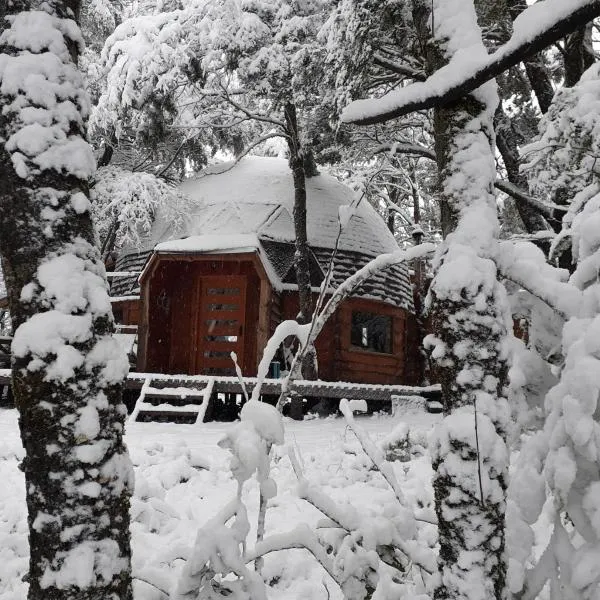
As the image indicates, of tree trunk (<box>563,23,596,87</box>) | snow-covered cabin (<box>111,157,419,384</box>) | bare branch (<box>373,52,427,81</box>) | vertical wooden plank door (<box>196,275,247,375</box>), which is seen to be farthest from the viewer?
vertical wooden plank door (<box>196,275,247,375</box>)

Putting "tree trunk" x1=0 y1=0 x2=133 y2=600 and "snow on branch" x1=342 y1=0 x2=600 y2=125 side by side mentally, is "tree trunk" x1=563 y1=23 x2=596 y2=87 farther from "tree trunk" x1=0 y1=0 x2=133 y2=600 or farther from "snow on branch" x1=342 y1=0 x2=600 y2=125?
"tree trunk" x1=0 y1=0 x2=133 y2=600

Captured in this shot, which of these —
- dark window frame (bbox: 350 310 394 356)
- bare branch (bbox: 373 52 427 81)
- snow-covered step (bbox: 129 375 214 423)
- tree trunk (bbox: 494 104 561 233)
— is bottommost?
snow-covered step (bbox: 129 375 214 423)

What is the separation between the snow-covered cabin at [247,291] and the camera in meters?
13.8

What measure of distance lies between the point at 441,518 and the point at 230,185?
1501 centimetres

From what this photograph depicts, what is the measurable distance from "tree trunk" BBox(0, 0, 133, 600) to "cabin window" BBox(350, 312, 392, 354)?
13252 millimetres

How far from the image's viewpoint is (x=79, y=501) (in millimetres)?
2246

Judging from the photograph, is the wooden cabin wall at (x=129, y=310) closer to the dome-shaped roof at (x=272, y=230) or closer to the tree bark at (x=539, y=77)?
the dome-shaped roof at (x=272, y=230)

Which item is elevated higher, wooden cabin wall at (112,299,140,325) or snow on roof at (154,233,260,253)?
snow on roof at (154,233,260,253)

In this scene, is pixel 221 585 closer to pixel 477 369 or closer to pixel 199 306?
pixel 477 369

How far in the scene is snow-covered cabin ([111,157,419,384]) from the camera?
542 inches

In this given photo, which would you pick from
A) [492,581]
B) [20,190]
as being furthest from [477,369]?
[20,190]

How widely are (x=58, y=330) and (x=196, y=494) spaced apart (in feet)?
14.8

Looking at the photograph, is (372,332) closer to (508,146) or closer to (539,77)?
(508,146)

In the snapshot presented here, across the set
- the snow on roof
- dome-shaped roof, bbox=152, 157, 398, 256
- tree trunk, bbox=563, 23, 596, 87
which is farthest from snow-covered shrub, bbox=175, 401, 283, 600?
dome-shaped roof, bbox=152, 157, 398, 256
